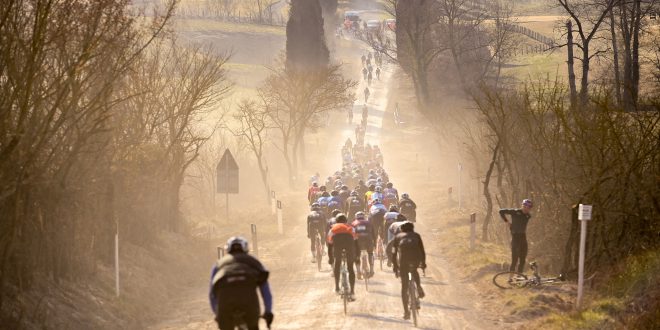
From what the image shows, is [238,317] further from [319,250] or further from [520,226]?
[319,250]

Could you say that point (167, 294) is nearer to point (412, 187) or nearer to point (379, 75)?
point (412, 187)

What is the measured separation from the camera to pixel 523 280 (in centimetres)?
2281

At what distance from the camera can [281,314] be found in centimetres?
2091

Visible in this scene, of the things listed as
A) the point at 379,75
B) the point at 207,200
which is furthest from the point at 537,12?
the point at 207,200

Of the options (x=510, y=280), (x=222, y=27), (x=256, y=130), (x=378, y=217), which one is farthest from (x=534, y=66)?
(x=510, y=280)

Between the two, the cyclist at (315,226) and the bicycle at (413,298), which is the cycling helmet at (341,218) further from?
the cyclist at (315,226)

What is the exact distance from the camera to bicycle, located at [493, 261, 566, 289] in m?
22.2

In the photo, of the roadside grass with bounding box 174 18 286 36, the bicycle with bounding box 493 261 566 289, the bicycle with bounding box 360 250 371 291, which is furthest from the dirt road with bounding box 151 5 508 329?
the roadside grass with bounding box 174 18 286 36

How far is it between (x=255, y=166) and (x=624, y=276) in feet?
169

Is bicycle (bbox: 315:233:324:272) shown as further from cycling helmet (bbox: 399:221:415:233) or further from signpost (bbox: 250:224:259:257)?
cycling helmet (bbox: 399:221:415:233)

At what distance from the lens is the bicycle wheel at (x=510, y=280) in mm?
→ 22812

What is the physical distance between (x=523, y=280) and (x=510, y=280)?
1.83 feet

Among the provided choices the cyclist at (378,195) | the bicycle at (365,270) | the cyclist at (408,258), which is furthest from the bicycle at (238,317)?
the cyclist at (378,195)

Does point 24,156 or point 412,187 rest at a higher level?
point 24,156
